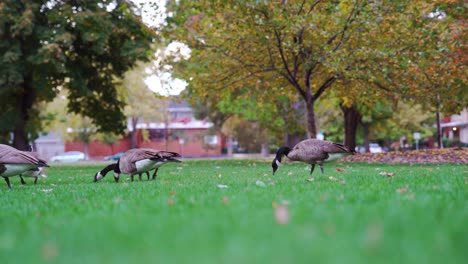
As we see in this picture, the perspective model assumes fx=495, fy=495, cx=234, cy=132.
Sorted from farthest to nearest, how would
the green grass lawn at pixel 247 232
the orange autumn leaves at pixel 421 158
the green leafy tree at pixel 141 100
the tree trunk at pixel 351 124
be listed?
1. the green leafy tree at pixel 141 100
2. the tree trunk at pixel 351 124
3. the orange autumn leaves at pixel 421 158
4. the green grass lawn at pixel 247 232

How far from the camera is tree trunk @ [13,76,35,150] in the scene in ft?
91.1

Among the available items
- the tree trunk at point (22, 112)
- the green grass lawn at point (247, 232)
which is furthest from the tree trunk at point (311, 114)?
the green grass lawn at point (247, 232)

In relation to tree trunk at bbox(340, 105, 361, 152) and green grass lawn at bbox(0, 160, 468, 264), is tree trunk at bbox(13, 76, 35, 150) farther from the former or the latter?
green grass lawn at bbox(0, 160, 468, 264)

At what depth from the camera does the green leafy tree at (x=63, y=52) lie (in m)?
23.3

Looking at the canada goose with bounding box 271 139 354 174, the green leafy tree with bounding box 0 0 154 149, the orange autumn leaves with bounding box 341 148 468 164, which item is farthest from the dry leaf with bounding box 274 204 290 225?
the orange autumn leaves with bounding box 341 148 468 164

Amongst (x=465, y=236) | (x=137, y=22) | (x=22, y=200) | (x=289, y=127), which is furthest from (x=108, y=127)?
(x=465, y=236)

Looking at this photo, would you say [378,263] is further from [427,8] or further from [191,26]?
[191,26]

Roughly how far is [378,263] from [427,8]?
2082 centimetres

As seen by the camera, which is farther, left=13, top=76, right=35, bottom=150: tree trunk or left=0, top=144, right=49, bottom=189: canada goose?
left=13, top=76, right=35, bottom=150: tree trunk

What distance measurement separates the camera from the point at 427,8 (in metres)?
21.2

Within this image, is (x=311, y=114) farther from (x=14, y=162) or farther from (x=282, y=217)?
(x=282, y=217)

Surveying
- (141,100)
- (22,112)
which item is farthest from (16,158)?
(141,100)

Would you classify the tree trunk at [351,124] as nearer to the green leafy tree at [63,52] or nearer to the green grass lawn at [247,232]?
the green leafy tree at [63,52]

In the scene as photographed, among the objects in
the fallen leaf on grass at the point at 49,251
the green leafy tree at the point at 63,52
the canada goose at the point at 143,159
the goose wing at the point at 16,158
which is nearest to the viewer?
the fallen leaf on grass at the point at 49,251
